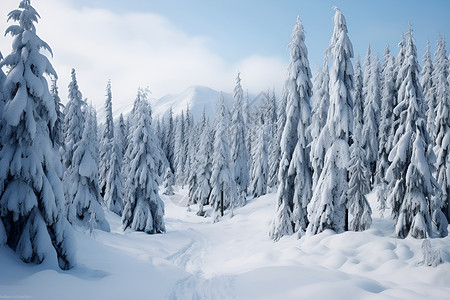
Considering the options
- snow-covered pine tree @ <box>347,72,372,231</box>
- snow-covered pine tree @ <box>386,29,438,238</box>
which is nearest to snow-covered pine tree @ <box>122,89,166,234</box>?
snow-covered pine tree @ <box>347,72,372,231</box>

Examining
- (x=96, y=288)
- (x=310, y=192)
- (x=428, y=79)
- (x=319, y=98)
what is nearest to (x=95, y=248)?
(x=96, y=288)

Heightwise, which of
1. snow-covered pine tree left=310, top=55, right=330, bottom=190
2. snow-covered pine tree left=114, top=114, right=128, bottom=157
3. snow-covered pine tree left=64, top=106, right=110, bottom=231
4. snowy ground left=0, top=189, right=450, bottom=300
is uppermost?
snow-covered pine tree left=114, top=114, right=128, bottom=157

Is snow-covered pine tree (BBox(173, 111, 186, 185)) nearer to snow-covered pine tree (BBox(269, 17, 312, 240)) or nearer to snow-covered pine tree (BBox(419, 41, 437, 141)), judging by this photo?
snow-covered pine tree (BBox(419, 41, 437, 141))

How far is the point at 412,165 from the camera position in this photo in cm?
1733

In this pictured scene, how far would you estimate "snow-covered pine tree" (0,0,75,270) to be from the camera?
8930 millimetres

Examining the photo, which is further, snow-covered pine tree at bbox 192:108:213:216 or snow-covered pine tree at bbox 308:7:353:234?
snow-covered pine tree at bbox 192:108:213:216

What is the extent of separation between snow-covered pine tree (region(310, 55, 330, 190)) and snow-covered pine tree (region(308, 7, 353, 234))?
2.68 feet

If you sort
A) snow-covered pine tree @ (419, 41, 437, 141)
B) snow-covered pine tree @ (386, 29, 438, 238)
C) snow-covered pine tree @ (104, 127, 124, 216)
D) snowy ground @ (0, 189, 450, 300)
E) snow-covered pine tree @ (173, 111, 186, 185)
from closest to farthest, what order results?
snowy ground @ (0, 189, 450, 300) → snow-covered pine tree @ (386, 29, 438, 238) → snow-covered pine tree @ (419, 41, 437, 141) → snow-covered pine tree @ (104, 127, 124, 216) → snow-covered pine tree @ (173, 111, 186, 185)

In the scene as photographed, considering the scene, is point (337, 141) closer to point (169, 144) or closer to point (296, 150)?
point (296, 150)

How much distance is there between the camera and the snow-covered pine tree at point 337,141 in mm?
16438

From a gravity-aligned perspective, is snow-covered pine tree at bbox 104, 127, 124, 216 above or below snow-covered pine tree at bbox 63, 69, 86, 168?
below

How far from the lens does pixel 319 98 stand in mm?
19438

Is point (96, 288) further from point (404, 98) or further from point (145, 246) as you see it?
point (404, 98)

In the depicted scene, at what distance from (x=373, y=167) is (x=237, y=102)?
69.2 ft
